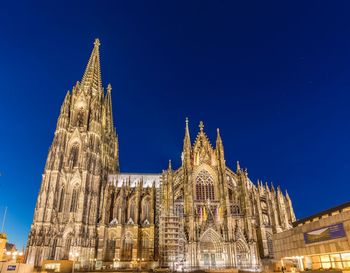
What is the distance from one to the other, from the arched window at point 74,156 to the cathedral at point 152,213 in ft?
0.56

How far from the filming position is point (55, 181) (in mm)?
45844

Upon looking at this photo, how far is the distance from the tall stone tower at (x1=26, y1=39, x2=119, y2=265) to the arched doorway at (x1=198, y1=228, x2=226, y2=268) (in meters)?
16.9

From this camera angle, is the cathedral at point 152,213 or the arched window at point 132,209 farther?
the arched window at point 132,209

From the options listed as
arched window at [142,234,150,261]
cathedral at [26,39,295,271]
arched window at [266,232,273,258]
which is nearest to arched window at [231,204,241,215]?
cathedral at [26,39,295,271]

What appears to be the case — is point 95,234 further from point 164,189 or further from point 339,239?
point 339,239

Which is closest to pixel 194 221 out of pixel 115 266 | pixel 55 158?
pixel 115 266

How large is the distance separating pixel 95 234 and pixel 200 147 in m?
22.5

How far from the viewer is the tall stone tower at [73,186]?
4200 cm

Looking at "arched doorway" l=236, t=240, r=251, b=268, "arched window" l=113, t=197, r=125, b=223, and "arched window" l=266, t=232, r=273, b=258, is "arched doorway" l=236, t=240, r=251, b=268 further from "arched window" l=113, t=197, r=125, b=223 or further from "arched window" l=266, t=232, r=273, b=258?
"arched window" l=113, t=197, r=125, b=223

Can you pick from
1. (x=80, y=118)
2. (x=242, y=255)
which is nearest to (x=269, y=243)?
(x=242, y=255)

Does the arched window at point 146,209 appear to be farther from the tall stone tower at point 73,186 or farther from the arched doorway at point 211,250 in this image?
the arched doorway at point 211,250

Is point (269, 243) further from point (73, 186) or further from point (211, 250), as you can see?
point (73, 186)

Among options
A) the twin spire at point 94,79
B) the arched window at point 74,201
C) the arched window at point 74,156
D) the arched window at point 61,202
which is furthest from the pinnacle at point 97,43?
the arched window at point 61,202

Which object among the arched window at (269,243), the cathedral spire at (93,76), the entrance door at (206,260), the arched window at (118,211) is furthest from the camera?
the cathedral spire at (93,76)
